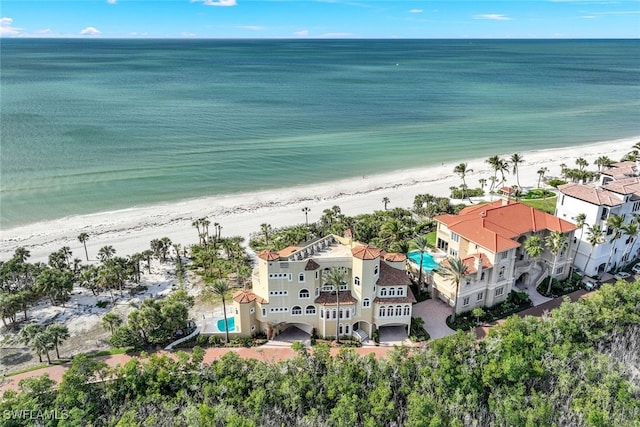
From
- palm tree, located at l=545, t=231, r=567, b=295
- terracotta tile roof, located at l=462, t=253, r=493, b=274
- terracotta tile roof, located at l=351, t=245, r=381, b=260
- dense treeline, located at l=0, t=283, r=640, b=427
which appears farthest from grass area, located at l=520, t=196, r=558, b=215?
terracotta tile roof, located at l=351, t=245, r=381, b=260

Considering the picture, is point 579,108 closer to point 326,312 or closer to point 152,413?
point 326,312

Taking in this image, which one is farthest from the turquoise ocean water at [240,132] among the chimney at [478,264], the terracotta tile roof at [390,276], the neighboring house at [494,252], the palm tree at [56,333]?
the chimney at [478,264]

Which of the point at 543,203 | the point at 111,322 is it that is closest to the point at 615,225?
the point at 543,203

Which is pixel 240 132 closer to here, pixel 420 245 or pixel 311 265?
pixel 420 245

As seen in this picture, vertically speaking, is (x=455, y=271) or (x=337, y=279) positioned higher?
(x=337, y=279)

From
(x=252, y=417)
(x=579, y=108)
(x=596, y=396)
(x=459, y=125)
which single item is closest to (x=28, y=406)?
(x=252, y=417)

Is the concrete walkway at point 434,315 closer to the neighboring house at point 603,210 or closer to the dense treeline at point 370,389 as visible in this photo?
the dense treeline at point 370,389
